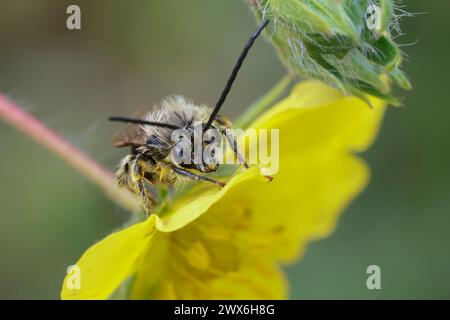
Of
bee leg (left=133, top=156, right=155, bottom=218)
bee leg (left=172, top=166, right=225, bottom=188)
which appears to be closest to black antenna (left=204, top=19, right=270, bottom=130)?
bee leg (left=172, top=166, right=225, bottom=188)

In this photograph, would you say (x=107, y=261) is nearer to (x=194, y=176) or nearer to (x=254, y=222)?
(x=194, y=176)

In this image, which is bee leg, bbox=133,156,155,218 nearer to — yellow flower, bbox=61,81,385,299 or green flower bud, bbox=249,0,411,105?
yellow flower, bbox=61,81,385,299

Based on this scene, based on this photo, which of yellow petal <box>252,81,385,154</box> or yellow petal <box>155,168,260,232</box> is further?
yellow petal <box>252,81,385,154</box>

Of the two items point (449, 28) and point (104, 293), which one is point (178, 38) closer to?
point (449, 28)

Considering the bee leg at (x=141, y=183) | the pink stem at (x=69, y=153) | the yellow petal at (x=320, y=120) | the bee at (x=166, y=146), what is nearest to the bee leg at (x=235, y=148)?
the bee at (x=166, y=146)

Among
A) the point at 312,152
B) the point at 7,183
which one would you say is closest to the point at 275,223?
the point at 312,152
